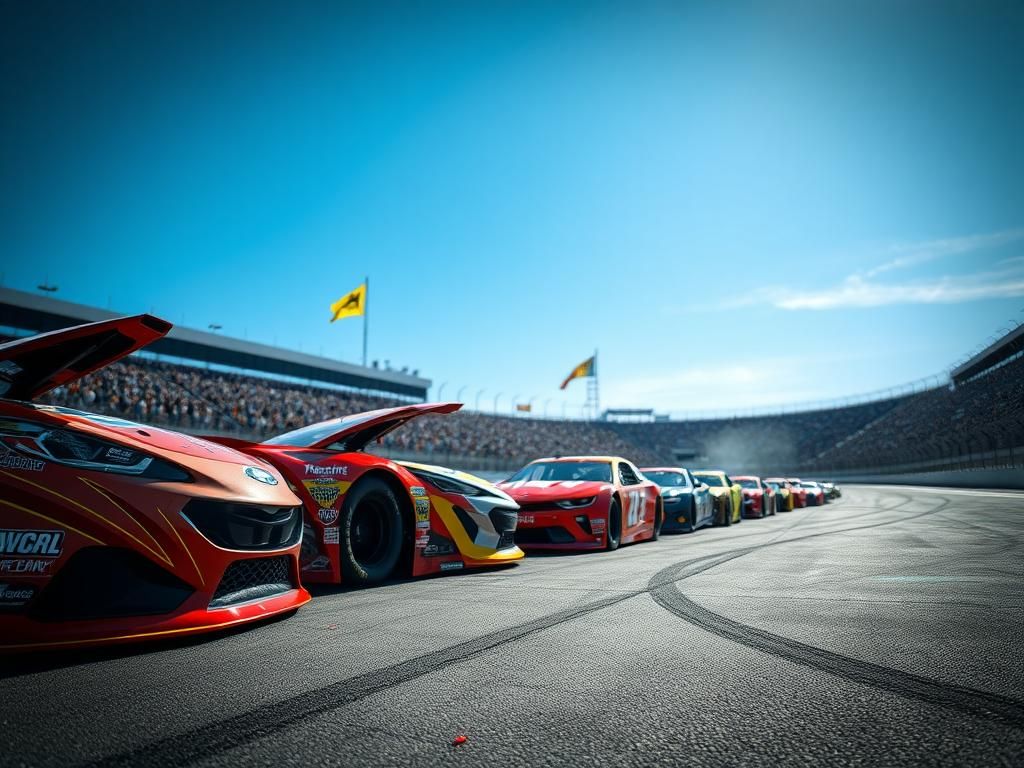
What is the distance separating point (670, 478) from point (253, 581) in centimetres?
1074

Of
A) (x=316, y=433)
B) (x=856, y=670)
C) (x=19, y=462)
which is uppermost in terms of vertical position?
(x=316, y=433)

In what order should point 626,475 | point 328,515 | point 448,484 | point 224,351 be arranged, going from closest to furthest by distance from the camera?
point 328,515, point 448,484, point 626,475, point 224,351

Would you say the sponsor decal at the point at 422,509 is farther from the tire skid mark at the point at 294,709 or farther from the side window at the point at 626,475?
the side window at the point at 626,475

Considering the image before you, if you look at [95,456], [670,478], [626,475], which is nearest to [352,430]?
[95,456]

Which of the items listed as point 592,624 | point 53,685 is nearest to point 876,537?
point 592,624

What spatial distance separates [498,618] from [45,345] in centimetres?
288

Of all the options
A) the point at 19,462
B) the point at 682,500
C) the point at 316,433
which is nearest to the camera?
the point at 19,462

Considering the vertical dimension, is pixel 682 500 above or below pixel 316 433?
below

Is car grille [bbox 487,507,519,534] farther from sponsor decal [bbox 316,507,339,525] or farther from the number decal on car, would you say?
the number decal on car

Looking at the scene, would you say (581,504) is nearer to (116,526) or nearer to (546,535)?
(546,535)

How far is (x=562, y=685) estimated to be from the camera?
265 cm

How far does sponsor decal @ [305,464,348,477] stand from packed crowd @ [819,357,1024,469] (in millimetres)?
34705

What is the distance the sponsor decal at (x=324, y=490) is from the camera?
4.96m

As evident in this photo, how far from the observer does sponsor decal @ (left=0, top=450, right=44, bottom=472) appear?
A: 3.15 m
